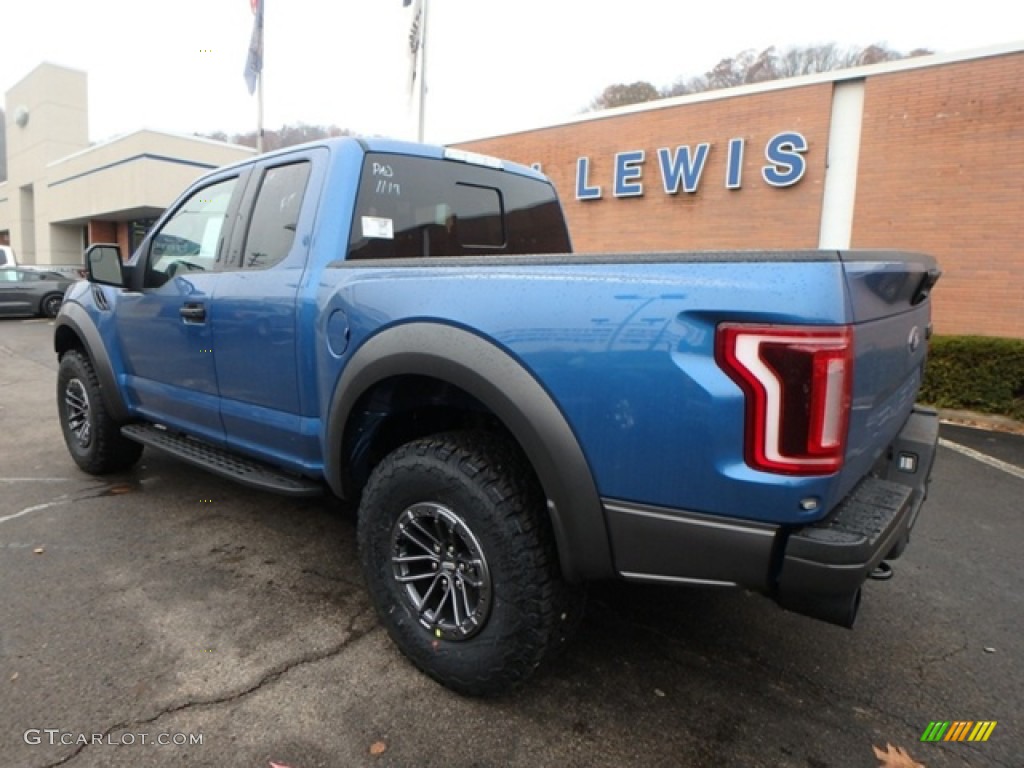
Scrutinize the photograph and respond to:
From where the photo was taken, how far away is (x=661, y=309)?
5.52ft

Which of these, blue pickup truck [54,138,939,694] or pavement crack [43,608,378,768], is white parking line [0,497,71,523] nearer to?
blue pickup truck [54,138,939,694]

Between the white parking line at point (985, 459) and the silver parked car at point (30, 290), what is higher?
the silver parked car at point (30, 290)

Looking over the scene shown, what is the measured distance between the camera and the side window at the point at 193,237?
11.2 ft

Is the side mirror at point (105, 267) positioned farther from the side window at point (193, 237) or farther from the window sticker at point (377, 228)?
the window sticker at point (377, 228)

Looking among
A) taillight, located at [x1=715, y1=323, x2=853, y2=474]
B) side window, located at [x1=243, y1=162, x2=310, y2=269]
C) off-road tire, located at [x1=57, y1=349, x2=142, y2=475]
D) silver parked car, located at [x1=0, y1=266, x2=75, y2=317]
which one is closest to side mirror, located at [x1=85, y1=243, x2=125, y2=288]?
off-road tire, located at [x1=57, y1=349, x2=142, y2=475]

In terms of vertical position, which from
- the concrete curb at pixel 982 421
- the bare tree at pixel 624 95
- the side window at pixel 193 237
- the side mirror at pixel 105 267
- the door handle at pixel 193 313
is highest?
the bare tree at pixel 624 95

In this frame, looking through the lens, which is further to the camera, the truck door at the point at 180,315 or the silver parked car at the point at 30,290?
the silver parked car at the point at 30,290

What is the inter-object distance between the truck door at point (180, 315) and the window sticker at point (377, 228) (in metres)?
0.90

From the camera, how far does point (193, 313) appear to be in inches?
128

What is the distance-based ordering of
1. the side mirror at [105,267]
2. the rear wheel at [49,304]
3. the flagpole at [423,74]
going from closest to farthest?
the side mirror at [105,267] < the flagpole at [423,74] < the rear wheel at [49,304]

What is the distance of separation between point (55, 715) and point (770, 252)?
258 centimetres

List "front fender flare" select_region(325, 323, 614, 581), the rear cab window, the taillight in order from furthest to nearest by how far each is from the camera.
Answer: the rear cab window → "front fender flare" select_region(325, 323, 614, 581) → the taillight

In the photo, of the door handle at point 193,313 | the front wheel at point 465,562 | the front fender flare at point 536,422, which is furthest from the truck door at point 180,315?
the front fender flare at point 536,422

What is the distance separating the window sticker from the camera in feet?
9.33
